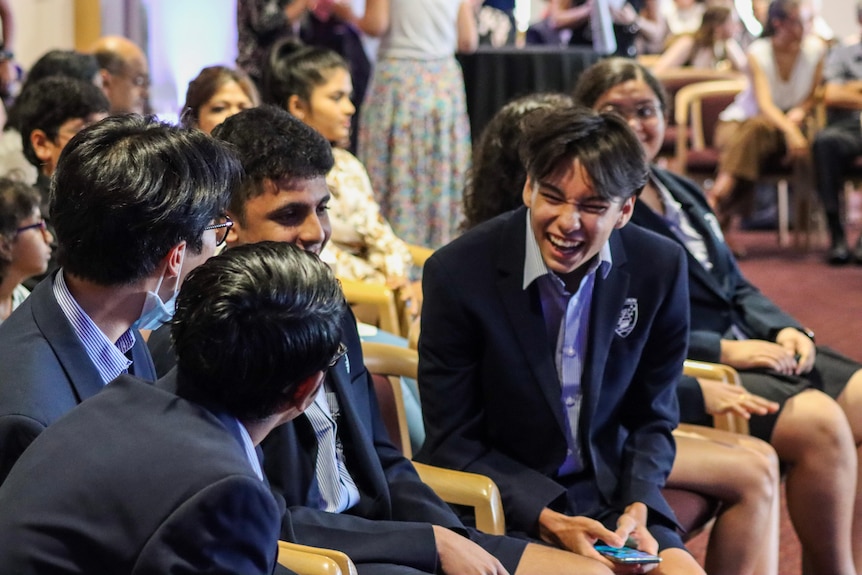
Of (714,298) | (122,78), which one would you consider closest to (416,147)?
(122,78)

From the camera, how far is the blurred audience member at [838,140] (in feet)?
24.1

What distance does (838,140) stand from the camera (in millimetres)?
7348

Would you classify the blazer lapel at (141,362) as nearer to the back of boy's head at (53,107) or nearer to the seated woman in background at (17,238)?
the seated woman in background at (17,238)

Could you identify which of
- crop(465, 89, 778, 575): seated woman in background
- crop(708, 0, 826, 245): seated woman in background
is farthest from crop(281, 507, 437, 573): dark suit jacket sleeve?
crop(708, 0, 826, 245): seated woman in background

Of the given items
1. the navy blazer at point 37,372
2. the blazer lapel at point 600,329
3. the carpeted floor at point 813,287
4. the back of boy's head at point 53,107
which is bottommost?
the carpeted floor at point 813,287

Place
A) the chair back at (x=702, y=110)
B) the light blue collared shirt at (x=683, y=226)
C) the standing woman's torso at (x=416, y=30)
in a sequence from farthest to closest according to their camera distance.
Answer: the chair back at (x=702, y=110), the standing woman's torso at (x=416, y=30), the light blue collared shirt at (x=683, y=226)

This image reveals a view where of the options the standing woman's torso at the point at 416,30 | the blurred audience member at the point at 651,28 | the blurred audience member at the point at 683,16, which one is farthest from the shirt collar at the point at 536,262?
the blurred audience member at the point at 683,16

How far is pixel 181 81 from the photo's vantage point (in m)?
5.69

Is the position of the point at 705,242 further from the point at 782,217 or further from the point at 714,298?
the point at 782,217

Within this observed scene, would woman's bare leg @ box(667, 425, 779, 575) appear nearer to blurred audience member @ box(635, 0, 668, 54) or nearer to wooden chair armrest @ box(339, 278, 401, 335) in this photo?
wooden chair armrest @ box(339, 278, 401, 335)

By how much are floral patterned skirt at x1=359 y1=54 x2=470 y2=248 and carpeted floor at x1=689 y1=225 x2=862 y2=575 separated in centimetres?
174

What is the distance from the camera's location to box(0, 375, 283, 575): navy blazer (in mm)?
1280

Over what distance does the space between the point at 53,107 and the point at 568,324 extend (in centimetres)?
168

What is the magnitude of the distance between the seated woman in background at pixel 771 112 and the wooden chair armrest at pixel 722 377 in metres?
4.63
